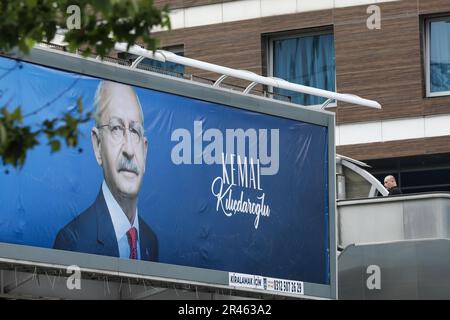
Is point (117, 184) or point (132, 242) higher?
point (117, 184)

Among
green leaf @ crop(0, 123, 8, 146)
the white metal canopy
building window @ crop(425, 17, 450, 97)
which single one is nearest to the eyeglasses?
the white metal canopy

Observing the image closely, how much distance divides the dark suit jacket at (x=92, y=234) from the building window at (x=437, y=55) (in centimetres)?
1672

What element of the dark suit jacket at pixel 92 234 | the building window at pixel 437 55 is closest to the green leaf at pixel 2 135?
the dark suit jacket at pixel 92 234

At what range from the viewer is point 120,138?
23.9 metres

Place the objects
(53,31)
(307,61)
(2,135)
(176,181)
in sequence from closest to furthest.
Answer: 1. (2,135)
2. (53,31)
3. (176,181)
4. (307,61)

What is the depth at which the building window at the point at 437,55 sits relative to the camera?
3903cm

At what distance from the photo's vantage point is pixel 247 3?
135 feet

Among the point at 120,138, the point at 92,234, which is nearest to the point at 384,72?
the point at 120,138

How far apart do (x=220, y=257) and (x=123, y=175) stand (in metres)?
2.43

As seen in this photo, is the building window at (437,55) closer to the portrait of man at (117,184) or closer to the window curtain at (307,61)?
the window curtain at (307,61)

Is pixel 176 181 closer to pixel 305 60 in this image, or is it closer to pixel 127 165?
pixel 127 165

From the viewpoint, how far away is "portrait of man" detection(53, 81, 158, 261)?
23391mm

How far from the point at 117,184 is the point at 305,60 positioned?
17.5 meters
